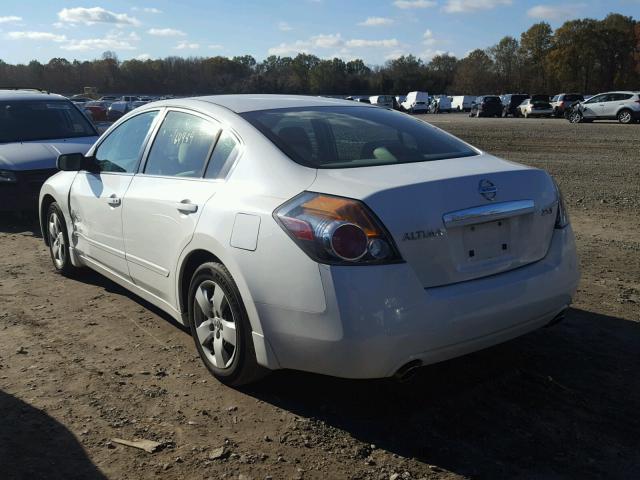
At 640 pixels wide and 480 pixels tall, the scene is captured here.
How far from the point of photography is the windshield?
916 cm

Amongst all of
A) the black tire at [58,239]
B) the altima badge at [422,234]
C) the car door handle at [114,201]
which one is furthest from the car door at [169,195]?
the black tire at [58,239]

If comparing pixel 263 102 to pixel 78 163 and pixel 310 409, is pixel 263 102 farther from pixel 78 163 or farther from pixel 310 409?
pixel 310 409

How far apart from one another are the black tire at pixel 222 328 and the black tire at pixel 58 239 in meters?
2.54

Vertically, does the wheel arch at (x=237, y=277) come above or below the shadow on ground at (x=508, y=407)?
above

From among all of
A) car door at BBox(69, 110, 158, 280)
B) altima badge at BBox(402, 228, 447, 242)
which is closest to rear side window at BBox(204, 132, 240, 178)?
car door at BBox(69, 110, 158, 280)

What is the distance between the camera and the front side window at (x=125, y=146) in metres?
4.62

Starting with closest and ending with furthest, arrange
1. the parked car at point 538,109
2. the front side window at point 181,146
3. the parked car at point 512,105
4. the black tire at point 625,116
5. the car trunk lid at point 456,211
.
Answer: the car trunk lid at point 456,211 < the front side window at point 181,146 < the black tire at point 625,116 < the parked car at point 538,109 < the parked car at point 512,105

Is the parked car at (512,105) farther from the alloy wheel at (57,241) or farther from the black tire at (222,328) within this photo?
the black tire at (222,328)

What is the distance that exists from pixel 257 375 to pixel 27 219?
23.3 ft

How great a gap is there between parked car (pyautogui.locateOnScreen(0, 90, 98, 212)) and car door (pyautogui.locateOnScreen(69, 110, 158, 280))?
3179 millimetres

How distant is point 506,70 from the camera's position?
114 m

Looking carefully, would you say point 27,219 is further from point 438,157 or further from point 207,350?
point 438,157

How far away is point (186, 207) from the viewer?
3.74m

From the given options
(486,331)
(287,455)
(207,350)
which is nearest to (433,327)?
(486,331)
